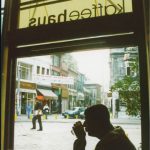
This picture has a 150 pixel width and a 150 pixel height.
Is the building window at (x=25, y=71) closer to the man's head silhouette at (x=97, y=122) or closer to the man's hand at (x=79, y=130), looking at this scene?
the man's hand at (x=79, y=130)

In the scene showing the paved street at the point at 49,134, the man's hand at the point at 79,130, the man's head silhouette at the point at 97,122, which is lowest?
the paved street at the point at 49,134

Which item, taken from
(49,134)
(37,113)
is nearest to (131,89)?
(37,113)

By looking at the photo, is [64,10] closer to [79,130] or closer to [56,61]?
[56,61]

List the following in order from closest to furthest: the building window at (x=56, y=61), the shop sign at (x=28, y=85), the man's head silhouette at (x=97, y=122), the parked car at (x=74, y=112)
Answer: the man's head silhouette at (x=97, y=122)
the parked car at (x=74, y=112)
the building window at (x=56, y=61)
the shop sign at (x=28, y=85)

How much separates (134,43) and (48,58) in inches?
35.3

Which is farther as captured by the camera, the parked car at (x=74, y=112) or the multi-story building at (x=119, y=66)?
the parked car at (x=74, y=112)

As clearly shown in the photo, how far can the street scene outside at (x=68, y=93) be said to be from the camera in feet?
7.86

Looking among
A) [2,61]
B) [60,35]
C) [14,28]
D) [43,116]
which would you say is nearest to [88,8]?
[60,35]

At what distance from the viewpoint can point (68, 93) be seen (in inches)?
111

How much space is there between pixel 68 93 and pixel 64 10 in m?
0.80

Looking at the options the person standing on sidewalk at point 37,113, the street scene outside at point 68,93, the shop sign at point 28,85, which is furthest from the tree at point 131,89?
the shop sign at point 28,85

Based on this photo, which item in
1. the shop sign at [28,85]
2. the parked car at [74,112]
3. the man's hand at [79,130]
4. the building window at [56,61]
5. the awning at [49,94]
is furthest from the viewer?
the shop sign at [28,85]

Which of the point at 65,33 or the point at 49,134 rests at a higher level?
the point at 65,33

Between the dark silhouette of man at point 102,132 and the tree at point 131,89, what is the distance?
26.5 inches
